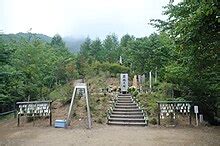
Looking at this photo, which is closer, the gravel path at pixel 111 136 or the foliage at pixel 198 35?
the foliage at pixel 198 35

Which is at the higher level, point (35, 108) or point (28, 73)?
point (28, 73)

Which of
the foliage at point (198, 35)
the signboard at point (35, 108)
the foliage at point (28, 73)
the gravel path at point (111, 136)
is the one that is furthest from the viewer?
the foliage at point (28, 73)

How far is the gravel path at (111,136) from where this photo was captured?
35.3ft

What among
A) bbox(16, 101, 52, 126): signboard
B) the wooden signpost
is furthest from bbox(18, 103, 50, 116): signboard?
the wooden signpost

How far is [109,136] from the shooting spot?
12.1m

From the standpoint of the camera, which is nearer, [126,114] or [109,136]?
[109,136]

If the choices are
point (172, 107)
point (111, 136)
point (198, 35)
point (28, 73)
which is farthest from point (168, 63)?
point (198, 35)

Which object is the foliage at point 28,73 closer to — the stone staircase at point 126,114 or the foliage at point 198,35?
the stone staircase at point 126,114

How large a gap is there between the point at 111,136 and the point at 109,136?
8cm

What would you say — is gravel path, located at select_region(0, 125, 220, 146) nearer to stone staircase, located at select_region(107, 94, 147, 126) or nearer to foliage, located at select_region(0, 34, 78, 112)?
stone staircase, located at select_region(107, 94, 147, 126)

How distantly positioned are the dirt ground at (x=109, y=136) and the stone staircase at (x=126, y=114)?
0.98 m

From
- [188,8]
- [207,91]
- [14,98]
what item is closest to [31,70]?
[14,98]

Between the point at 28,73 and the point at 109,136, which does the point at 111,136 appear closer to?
the point at 109,136

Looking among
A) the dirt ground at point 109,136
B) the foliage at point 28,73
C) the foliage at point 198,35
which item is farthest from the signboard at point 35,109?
the foliage at point 198,35
